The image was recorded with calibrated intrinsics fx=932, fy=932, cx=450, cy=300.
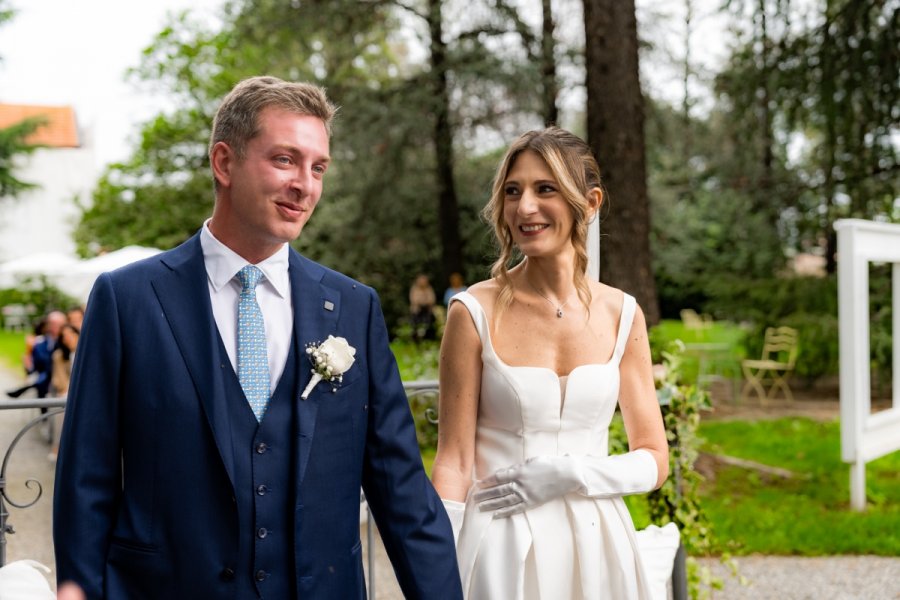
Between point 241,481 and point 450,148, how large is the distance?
49.6ft

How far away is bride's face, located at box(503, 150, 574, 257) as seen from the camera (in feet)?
8.52

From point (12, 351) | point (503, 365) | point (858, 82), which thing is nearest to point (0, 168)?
point (12, 351)

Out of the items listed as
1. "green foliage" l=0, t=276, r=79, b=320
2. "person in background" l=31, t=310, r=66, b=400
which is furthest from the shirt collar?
"green foliage" l=0, t=276, r=79, b=320

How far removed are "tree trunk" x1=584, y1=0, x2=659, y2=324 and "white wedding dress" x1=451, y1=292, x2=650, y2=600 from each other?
18.3 ft

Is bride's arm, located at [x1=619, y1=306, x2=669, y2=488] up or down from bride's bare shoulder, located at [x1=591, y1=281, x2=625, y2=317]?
down

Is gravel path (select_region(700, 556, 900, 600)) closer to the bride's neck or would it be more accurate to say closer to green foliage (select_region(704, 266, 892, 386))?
the bride's neck

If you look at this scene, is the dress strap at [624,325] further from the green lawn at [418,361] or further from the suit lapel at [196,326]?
the green lawn at [418,361]

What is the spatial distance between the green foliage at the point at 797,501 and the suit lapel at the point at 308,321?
3424mm

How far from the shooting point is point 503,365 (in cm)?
261

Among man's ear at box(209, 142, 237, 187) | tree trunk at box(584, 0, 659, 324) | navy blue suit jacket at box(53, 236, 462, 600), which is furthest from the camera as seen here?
tree trunk at box(584, 0, 659, 324)

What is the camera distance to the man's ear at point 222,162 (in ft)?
6.59

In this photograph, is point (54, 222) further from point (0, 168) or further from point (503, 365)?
point (503, 365)

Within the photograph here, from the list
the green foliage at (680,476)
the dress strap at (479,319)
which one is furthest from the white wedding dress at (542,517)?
the green foliage at (680,476)

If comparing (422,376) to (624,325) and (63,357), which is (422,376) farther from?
(624,325)
